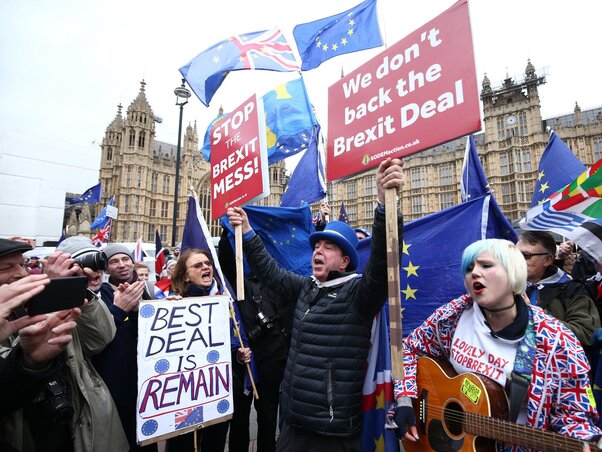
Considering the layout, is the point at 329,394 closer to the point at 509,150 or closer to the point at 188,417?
the point at 188,417

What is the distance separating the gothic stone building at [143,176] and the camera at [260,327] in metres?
40.7

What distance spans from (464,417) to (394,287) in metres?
0.74

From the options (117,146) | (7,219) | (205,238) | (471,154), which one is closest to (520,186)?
(471,154)

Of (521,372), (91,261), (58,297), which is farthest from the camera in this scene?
(91,261)

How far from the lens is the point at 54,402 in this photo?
168cm

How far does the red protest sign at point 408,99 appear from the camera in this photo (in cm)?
179

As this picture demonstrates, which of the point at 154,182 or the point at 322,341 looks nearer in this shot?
the point at 322,341

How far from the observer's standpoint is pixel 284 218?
417 cm

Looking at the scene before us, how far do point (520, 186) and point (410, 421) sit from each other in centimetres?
3906

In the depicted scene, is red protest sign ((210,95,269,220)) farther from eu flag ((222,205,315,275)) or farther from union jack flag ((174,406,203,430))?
union jack flag ((174,406,203,430))

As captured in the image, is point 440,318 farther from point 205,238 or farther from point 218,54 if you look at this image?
point 218,54

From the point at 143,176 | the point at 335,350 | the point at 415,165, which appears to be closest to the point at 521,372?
the point at 335,350

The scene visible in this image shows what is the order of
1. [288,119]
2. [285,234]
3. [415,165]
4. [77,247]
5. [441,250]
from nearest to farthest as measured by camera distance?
[77,247] < [441,250] < [285,234] < [288,119] < [415,165]

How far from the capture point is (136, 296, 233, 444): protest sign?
2139 millimetres
